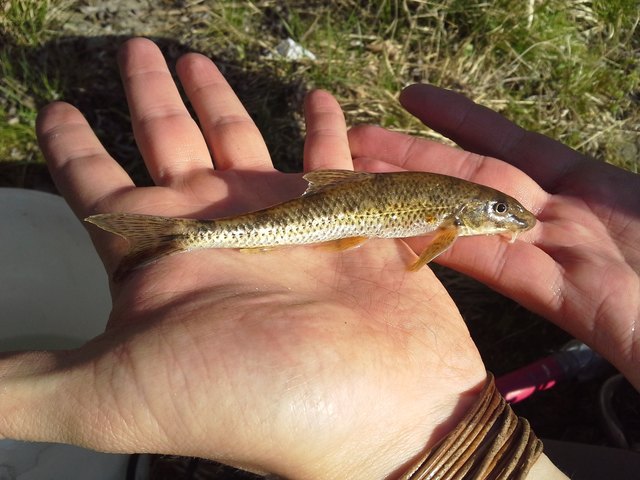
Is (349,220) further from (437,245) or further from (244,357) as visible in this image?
(244,357)

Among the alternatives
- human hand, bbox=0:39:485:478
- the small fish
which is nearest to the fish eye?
the small fish

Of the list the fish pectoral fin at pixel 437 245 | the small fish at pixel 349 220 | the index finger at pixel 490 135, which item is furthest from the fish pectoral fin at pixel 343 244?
the index finger at pixel 490 135

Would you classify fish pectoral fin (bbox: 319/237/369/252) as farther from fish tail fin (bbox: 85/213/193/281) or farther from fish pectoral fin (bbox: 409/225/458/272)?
fish tail fin (bbox: 85/213/193/281)

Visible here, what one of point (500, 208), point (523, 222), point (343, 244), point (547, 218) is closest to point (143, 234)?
point (343, 244)

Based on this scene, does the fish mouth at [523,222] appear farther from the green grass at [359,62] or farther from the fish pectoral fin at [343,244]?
the green grass at [359,62]

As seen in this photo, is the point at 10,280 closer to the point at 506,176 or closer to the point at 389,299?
the point at 389,299
